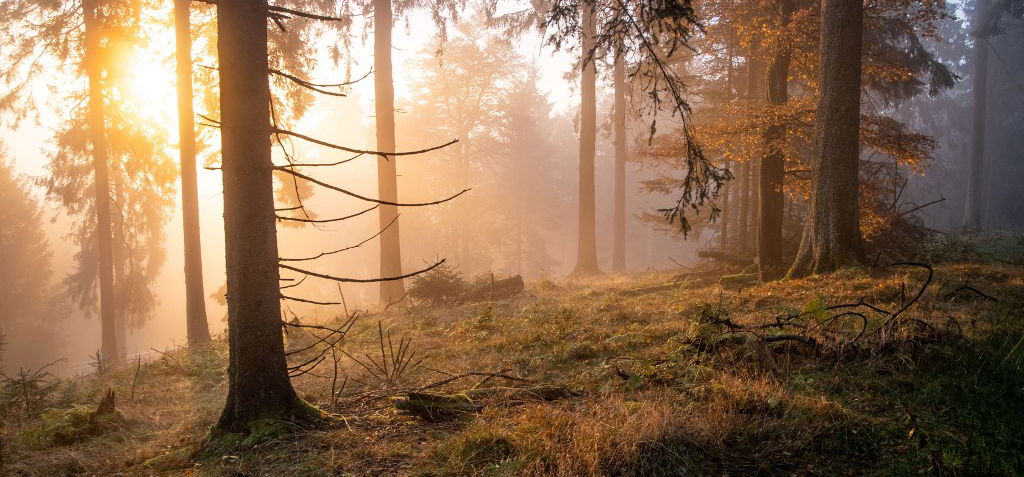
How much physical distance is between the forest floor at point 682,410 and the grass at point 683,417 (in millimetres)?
14

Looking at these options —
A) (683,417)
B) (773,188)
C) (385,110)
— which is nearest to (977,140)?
(773,188)

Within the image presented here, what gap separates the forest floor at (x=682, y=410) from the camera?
3002 mm

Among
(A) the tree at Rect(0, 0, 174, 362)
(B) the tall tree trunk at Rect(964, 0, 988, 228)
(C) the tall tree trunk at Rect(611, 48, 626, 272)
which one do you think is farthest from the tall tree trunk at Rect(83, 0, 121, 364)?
(B) the tall tree trunk at Rect(964, 0, 988, 228)

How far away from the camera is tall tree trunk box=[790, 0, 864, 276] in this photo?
27.6ft

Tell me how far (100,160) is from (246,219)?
15.1m

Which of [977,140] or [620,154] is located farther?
[977,140]

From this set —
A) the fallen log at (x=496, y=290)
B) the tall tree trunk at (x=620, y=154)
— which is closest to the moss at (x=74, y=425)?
the fallen log at (x=496, y=290)

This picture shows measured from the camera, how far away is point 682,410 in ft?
11.8

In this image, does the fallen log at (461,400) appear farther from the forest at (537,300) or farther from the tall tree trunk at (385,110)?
the tall tree trunk at (385,110)

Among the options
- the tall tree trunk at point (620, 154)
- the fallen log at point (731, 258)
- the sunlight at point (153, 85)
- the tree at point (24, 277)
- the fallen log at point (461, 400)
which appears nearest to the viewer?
the fallen log at point (461, 400)

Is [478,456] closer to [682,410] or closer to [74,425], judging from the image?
[682,410]

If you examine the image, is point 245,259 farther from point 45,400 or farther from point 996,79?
point 996,79

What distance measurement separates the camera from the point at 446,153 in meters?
33.4

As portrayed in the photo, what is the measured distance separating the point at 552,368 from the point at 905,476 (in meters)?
3.32
